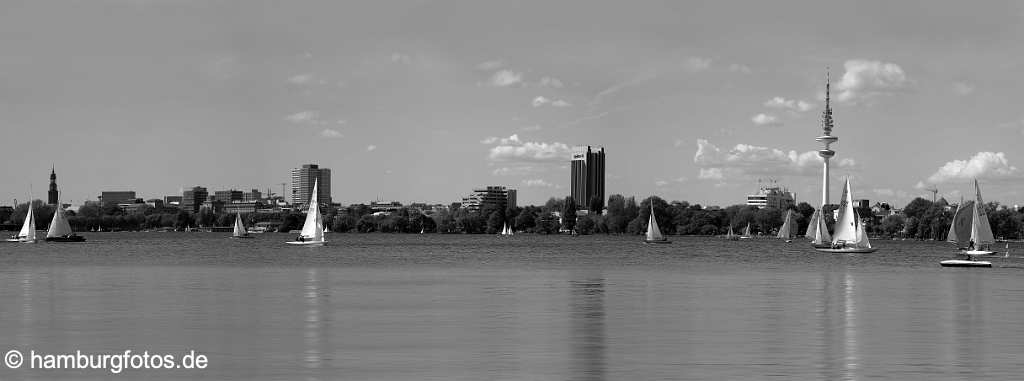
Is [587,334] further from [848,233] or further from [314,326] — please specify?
[848,233]

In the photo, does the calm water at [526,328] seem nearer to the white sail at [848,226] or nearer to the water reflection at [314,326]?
the water reflection at [314,326]

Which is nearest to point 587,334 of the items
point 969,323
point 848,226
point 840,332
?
point 840,332

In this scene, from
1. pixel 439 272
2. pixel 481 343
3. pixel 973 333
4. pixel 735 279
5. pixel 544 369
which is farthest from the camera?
pixel 439 272

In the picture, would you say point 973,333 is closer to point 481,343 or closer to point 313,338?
point 481,343

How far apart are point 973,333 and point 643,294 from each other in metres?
23.0

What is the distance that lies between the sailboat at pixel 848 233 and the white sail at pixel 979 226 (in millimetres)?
28591

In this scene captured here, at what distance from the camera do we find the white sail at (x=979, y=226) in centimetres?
11281

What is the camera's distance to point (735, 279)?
265ft

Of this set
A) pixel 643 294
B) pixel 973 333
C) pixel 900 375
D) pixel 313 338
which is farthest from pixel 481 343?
pixel 643 294

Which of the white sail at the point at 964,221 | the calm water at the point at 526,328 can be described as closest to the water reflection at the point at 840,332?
the calm water at the point at 526,328

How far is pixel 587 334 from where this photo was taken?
3888 centimetres

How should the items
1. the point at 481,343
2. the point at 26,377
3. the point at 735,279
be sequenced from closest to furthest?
the point at 26,377
the point at 481,343
the point at 735,279

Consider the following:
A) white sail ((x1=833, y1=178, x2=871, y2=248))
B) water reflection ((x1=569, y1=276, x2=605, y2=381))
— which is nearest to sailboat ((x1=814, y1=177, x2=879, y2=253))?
white sail ((x1=833, y1=178, x2=871, y2=248))

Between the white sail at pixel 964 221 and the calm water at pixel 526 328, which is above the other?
the white sail at pixel 964 221
